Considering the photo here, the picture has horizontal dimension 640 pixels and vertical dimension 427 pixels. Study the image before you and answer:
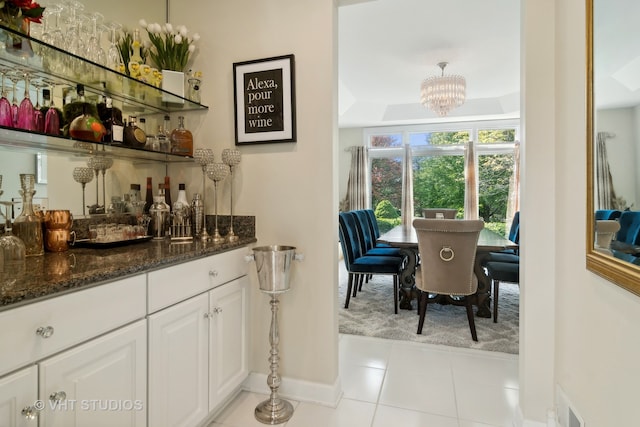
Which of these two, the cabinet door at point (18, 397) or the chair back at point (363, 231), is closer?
the cabinet door at point (18, 397)

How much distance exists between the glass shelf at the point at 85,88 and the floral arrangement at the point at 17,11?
0.06 meters

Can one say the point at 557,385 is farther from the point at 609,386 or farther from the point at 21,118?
the point at 21,118

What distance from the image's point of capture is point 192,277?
57.4 inches

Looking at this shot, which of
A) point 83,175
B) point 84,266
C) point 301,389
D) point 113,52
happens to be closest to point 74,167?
point 83,175

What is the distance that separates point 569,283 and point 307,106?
1527mm

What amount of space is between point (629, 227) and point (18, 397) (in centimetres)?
171

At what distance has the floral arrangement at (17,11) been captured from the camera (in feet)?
3.82

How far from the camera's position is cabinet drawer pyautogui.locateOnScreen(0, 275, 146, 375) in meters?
0.84

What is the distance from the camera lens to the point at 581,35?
4.06ft

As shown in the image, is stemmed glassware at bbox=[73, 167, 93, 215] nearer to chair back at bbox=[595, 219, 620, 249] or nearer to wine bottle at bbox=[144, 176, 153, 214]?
wine bottle at bbox=[144, 176, 153, 214]

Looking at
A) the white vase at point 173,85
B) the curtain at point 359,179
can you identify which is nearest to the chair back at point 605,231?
the white vase at point 173,85

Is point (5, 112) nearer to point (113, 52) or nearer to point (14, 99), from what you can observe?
point (14, 99)

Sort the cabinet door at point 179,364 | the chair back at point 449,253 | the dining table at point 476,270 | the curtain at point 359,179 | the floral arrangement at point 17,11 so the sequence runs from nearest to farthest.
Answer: the floral arrangement at point 17,11 < the cabinet door at point 179,364 < the chair back at point 449,253 < the dining table at point 476,270 < the curtain at point 359,179

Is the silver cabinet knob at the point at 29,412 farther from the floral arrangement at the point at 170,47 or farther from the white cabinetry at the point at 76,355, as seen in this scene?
the floral arrangement at the point at 170,47
